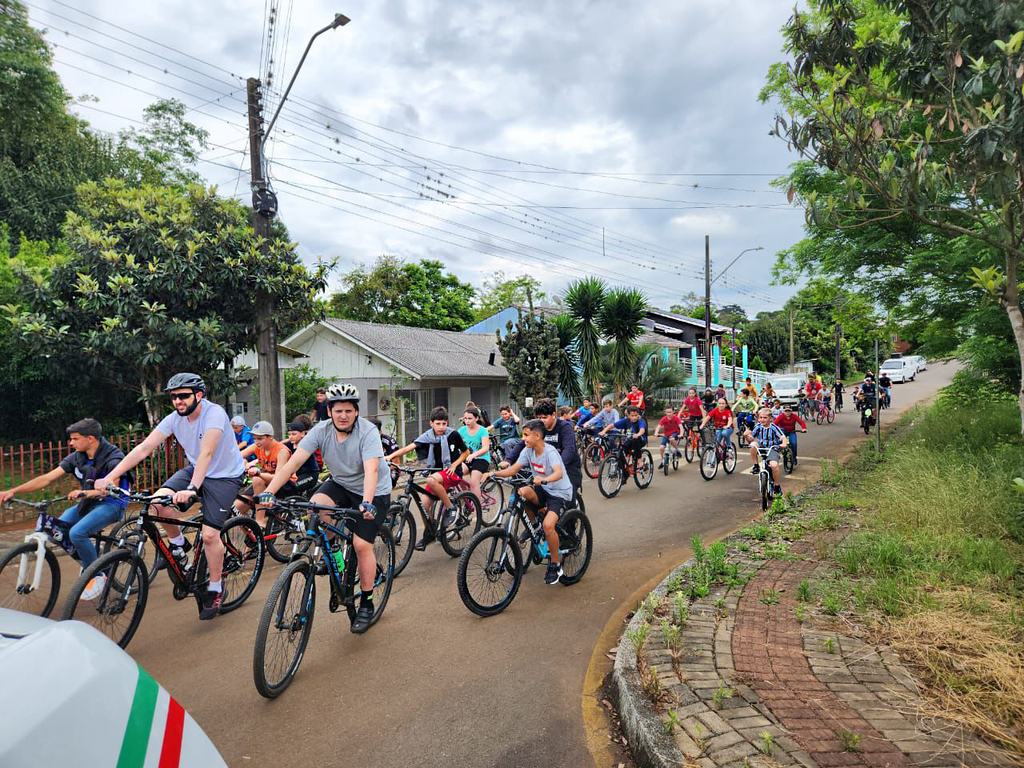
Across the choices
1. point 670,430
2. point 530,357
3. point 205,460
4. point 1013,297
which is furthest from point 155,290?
point 1013,297

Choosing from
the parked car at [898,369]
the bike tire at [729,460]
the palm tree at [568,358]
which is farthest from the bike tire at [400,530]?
the parked car at [898,369]

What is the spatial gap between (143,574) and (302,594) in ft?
5.16

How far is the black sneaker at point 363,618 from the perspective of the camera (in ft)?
16.8

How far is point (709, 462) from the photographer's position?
13469mm

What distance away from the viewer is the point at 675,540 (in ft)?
27.3

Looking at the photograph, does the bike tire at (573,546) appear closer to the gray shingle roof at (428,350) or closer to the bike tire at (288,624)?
the bike tire at (288,624)

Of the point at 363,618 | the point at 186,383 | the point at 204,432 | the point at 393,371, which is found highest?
the point at 393,371

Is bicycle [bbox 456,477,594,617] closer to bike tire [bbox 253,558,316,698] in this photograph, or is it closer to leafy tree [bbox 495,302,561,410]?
bike tire [bbox 253,558,316,698]

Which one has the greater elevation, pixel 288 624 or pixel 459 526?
pixel 288 624

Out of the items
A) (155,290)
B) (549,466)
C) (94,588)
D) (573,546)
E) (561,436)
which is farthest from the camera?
(155,290)

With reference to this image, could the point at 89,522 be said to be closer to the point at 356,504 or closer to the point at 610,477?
the point at 356,504

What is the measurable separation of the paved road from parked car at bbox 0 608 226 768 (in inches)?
92.6

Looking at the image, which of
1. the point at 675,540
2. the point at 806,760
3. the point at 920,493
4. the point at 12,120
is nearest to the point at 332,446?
the point at 806,760

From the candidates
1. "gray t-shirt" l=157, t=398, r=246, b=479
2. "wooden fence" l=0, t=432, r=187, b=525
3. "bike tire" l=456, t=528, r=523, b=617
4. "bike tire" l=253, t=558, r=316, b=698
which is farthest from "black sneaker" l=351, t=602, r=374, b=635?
"wooden fence" l=0, t=432, r=187, b=525
